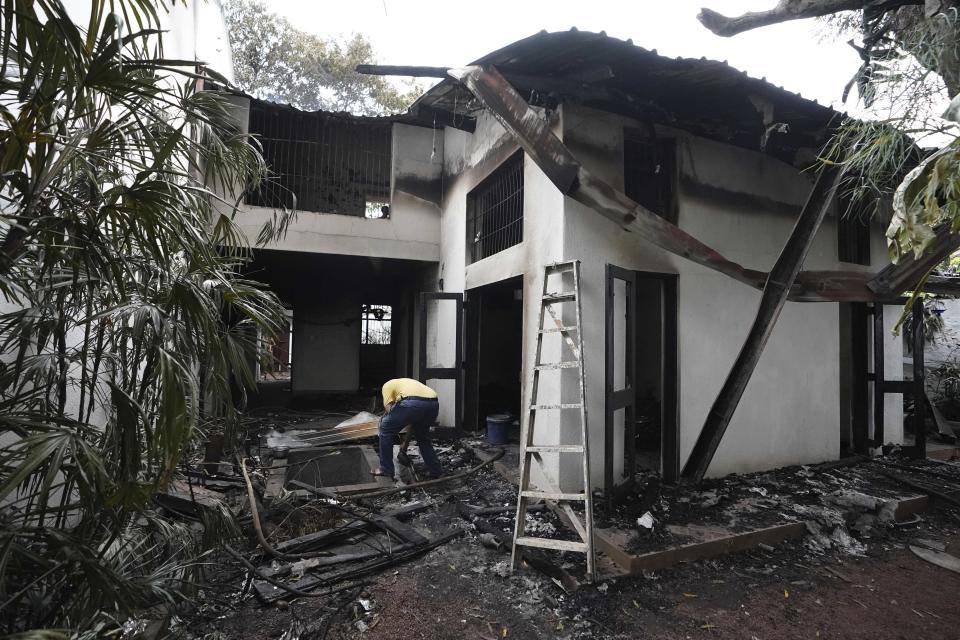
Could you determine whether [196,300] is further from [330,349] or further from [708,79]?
[330,349]

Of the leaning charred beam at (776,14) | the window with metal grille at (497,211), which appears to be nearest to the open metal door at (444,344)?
the window with metal grille at (497,211)

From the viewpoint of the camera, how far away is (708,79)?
169 inches

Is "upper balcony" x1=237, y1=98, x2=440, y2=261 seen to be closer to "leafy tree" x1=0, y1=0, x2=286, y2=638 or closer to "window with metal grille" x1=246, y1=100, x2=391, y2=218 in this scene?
"window with metal grille" x1=246, y1=100, x2=391, y2=218

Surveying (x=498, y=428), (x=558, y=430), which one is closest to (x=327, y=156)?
(x=498, y=428)

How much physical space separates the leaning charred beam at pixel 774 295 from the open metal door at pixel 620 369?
0.86 metres

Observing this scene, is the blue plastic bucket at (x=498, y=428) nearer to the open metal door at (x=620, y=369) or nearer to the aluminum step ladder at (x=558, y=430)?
the aluminum step ladder at (x=558, y=430)

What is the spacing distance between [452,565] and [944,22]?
5.19 meters

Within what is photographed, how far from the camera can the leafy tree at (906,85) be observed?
2294mm

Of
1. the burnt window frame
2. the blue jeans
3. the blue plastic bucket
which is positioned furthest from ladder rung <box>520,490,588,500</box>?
the burnt window frame

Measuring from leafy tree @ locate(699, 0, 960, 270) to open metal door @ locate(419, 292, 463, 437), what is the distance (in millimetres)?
4722

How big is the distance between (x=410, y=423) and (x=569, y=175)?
11.0ft

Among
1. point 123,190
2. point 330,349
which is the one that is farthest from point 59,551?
point 330,349

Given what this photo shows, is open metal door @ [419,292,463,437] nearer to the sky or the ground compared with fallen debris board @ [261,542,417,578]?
nearer to the sky

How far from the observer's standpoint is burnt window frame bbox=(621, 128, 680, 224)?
5.36 m
